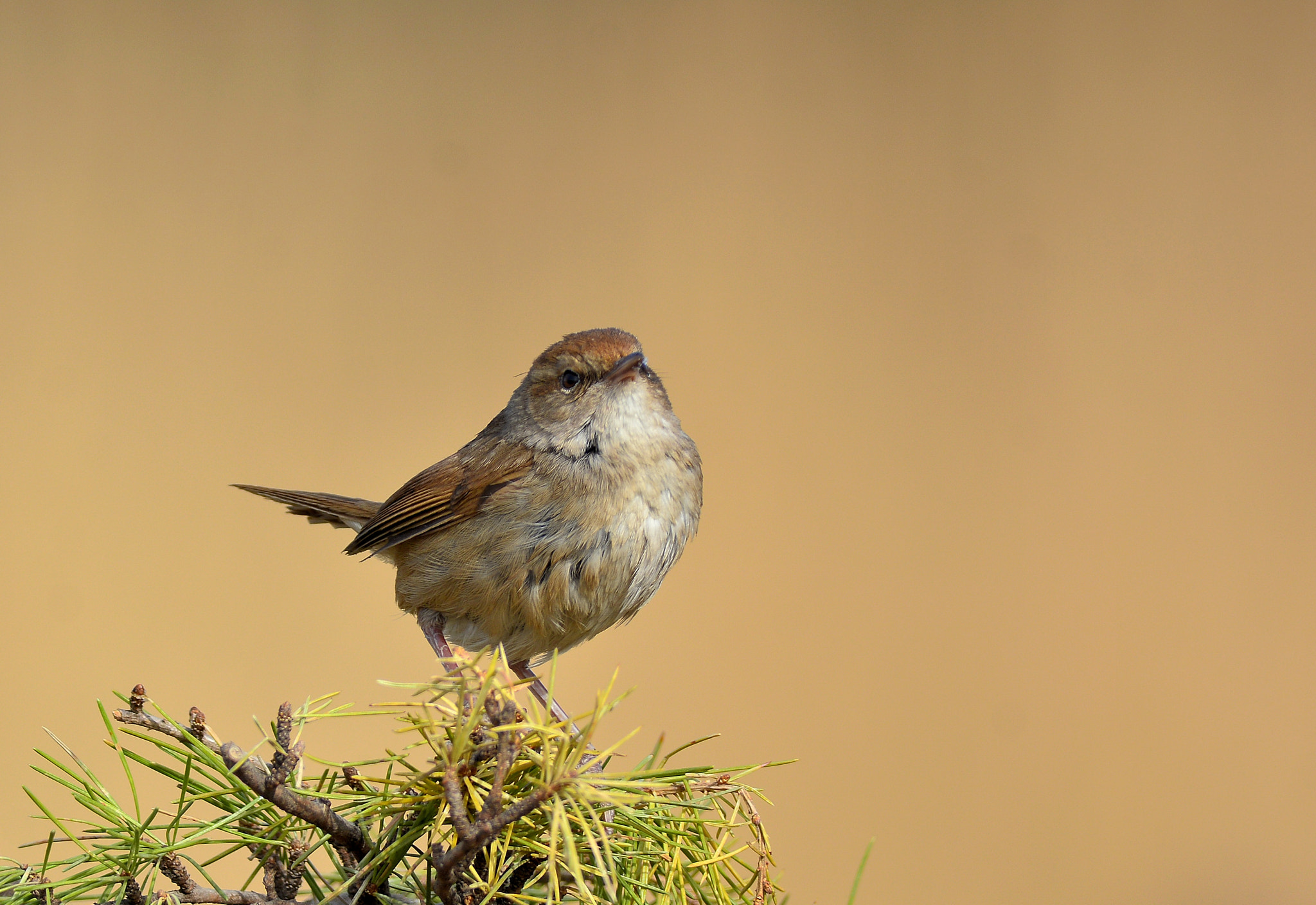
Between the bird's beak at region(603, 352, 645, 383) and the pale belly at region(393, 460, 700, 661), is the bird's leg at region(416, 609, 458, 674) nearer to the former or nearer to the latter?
the pale belly at region(393, 460, 700, 661)

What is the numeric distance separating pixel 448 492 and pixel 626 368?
44cm

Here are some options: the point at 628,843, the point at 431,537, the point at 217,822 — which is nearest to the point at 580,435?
the point at 431,537

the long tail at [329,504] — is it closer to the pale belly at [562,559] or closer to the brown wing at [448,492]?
the brown wing at [448,492]

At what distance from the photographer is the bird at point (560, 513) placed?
5.32 feet

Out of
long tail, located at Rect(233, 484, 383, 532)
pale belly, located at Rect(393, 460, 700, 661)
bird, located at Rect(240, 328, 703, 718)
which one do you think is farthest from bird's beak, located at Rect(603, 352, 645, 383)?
long tail, located at Rect(233, 484, 383, 532)

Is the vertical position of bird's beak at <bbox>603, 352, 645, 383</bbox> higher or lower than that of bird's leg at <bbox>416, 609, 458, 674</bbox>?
higher

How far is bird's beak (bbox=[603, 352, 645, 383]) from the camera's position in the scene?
64.3 inches

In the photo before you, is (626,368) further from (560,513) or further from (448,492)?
(448,492)

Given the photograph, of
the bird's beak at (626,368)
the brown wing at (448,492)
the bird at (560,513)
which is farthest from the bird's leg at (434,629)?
the bird's beak at (626,368)

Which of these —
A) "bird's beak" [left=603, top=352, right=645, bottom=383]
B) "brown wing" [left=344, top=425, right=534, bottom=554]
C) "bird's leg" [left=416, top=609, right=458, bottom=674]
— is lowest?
"bird's leg" [left=416, top=609, right=458, bottom=674]

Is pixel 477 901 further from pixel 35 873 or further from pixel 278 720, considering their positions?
pixel 35 873

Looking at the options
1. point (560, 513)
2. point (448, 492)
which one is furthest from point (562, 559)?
point (448, 492)

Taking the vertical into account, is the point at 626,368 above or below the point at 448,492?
above

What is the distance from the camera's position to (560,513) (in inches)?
64.0
